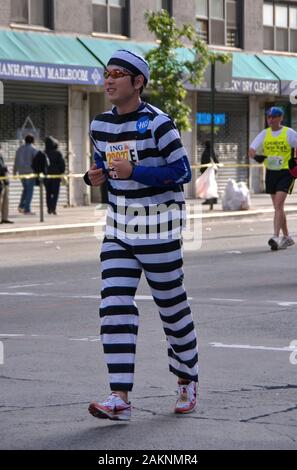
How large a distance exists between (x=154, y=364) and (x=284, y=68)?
34123 mm

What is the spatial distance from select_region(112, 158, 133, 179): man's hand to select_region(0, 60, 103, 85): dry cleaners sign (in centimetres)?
2423

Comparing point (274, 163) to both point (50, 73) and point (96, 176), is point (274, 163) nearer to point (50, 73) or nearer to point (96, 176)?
point (96, 176)

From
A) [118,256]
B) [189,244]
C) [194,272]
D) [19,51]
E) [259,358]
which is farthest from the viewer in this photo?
[19,51]

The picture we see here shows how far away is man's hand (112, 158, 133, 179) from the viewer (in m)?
7.20

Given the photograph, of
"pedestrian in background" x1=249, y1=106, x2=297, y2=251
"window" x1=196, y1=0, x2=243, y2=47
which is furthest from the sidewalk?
"pedestrian in background" x1=249, y1=106, x2=297, y2=251

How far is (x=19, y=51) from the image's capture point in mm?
32219

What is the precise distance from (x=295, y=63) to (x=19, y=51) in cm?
1374

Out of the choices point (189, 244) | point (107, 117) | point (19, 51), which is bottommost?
point (189, 244)

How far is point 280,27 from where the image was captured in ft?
143

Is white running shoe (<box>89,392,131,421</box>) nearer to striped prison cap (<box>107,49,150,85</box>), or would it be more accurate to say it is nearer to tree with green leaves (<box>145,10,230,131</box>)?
striped prison cap (<box>107,49,150,85</box>)

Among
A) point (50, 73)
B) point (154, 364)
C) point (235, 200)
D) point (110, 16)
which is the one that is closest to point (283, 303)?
point (154, 364)

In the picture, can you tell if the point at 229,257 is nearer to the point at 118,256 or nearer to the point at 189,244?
the point at 189,244

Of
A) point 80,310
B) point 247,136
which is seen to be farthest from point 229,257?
point 247,136

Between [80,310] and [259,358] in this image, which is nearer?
[259,358]
